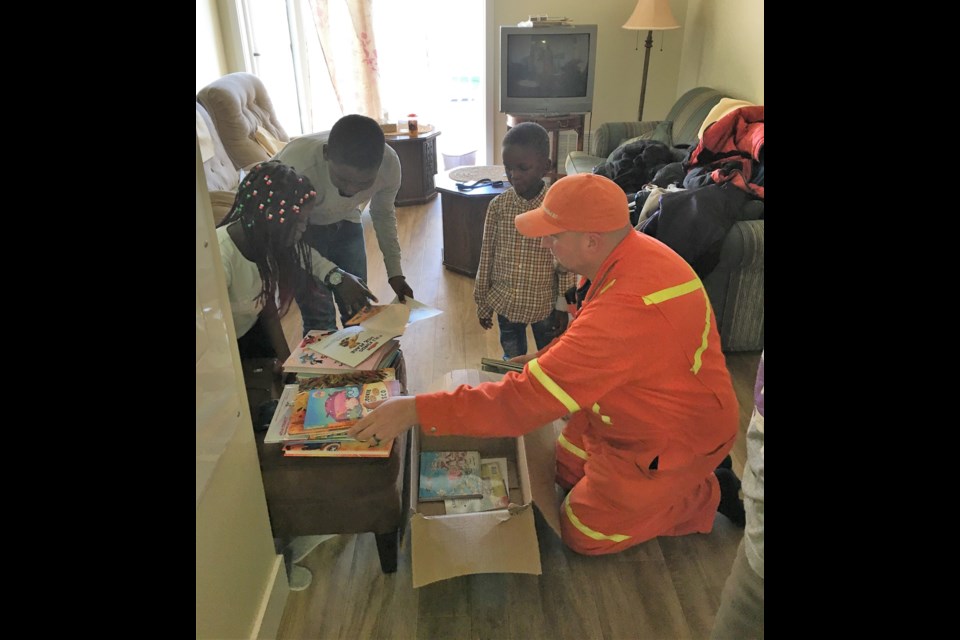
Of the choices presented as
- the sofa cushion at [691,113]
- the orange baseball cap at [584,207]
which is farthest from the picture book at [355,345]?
the sofa cushion at [691,113]

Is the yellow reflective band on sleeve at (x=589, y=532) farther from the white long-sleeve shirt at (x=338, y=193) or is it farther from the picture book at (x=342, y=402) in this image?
the white long-sleeve shirt at (x=338, y=193)

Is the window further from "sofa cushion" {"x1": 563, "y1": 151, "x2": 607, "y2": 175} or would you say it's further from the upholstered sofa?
the upholstered sofa

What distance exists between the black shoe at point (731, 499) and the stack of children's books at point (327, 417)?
1.02m

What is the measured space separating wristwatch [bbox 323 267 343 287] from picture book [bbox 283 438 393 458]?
70 cm

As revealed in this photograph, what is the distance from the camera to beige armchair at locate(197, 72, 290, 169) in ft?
13.1

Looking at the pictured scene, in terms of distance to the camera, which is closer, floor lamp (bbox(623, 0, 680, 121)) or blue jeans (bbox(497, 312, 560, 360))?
blue jeans (bbox(497, 312, 560, 360))

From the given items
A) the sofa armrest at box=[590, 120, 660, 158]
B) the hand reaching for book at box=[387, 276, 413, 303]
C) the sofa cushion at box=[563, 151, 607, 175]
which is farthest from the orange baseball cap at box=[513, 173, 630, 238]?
the sofa armrest at box=[590, 120, 660, 158]

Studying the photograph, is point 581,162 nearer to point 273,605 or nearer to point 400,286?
point 400,286

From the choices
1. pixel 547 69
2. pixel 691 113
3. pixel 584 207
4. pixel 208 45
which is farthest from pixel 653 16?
pixel 584 207

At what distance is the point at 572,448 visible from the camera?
6.27ft
